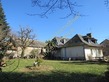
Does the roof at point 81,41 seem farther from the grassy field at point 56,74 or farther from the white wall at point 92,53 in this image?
the grassy field at point 56,74

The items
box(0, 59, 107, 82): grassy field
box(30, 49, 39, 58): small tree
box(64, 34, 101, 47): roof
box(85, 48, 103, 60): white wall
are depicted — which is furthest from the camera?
box(30, 49, 39, 58): small tree

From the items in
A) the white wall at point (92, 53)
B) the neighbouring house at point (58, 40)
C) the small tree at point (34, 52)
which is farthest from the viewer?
the neighbouring house at point (58, 40)

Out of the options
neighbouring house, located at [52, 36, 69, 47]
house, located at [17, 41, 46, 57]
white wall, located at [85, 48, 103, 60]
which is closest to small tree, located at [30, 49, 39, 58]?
house, located at [17, 41, 46, 57]

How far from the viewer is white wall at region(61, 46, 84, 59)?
137ft

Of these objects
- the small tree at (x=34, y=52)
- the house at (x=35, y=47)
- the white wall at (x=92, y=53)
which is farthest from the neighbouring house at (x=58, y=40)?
the white wall at (x=92, y=53)

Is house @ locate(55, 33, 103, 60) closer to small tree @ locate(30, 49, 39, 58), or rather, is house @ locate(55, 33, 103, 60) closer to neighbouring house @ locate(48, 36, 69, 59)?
neighbouring house @ locate(48, 36, 69, 59)

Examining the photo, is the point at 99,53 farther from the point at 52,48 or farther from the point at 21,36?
the point at 21,36

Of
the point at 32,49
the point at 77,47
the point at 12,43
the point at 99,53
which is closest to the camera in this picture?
the point at 12,43

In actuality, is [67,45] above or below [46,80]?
above

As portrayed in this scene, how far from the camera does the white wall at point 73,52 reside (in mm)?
41612

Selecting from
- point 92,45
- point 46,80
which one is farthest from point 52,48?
point 46,80

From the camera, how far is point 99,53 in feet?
156

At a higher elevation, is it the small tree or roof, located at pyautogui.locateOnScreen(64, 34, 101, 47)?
roof, located at pyautogui.locateOnScreen(64, 34, 101, 47)

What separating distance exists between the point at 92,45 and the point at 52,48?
1134 centimetres
